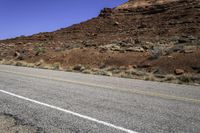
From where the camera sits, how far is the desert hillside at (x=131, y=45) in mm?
18594

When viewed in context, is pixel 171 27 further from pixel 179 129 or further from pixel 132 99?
pixel 179 129

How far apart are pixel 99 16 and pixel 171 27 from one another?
19.0 metres

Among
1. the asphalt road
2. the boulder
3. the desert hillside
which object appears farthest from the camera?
the desert hillside

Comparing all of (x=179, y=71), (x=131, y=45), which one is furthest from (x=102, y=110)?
(x=131, y=45)

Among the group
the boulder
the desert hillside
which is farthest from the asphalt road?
the boulder

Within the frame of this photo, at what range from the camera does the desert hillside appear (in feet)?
61.0

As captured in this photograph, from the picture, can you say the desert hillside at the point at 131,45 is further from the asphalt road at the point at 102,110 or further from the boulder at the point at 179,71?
the asphalt road at the point at 102,110

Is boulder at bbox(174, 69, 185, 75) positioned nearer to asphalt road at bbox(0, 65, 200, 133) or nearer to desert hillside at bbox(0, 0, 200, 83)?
desert hillside at bbox(0, 0, 200, 83)

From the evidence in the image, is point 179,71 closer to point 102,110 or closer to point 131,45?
point 102,110

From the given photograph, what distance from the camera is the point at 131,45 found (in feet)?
93.3

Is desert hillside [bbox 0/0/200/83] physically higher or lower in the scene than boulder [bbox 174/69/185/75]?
higher

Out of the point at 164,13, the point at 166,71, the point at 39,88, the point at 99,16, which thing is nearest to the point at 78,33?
the point at 99,16

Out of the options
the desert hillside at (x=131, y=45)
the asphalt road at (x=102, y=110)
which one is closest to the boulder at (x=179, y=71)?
the desert hillside at (x=131, y=45)

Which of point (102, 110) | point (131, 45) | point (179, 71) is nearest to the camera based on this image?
point (102, 110)
